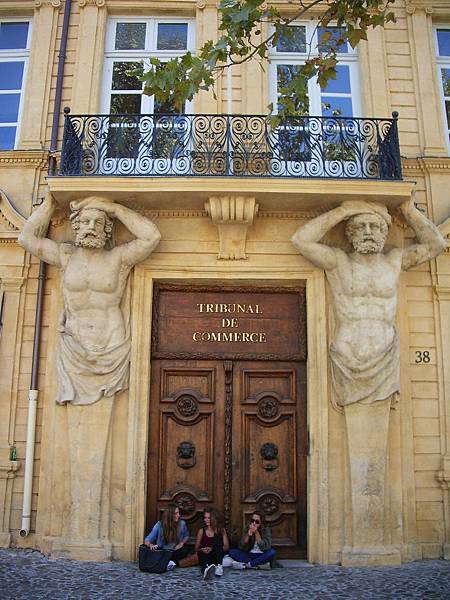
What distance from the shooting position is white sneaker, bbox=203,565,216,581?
593 cm

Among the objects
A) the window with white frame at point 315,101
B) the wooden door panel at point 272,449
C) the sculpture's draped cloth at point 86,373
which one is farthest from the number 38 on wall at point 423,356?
the sculpture's draped cloth at point 86,373

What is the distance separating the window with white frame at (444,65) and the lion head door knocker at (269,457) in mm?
4487

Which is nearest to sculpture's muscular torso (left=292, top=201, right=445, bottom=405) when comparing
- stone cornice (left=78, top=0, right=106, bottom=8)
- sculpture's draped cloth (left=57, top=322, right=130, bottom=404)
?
sculpture's draped cloth (left=57, top=322, right=130, bottom=404)

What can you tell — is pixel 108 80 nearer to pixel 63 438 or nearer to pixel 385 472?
pixel 63 438

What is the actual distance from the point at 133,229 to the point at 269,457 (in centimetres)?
300

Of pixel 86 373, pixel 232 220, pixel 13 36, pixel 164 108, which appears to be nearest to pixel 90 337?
pixel 86 373

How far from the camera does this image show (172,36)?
8.55m

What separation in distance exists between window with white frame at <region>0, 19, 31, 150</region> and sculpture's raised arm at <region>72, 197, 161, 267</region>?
189cm

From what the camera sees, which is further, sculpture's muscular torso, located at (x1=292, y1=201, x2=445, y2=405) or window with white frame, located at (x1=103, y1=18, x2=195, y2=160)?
window with white frame, located at (x1=103, y1=18, x2=195, y2=160)

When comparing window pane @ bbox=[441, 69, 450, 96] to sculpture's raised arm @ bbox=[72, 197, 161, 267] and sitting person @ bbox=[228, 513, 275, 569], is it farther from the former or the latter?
sitting person @ bbox=[228, 513, 275, 569]

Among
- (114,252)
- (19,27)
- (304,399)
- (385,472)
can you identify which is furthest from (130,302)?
(19,27)

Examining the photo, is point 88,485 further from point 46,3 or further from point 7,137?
point 46,3

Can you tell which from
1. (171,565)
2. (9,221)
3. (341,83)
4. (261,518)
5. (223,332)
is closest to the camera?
(171,565)

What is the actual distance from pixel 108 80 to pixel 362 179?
148 inches
